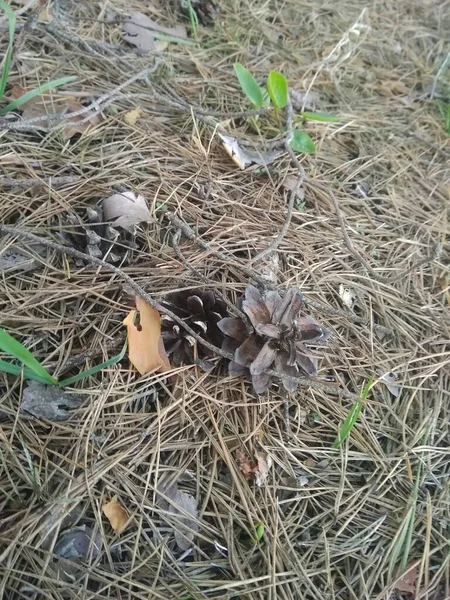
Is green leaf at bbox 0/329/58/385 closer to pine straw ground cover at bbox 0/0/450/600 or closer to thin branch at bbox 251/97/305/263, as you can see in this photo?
pine straw ground cover at bbox 0/0/450/600

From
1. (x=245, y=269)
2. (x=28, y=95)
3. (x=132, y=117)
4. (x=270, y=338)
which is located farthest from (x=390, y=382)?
(x=28, y=95)

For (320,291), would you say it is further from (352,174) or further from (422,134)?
(422,134)

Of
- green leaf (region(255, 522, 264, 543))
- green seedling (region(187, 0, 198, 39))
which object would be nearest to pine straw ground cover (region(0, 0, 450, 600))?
green leaf (region(255, 522, 264, 543))

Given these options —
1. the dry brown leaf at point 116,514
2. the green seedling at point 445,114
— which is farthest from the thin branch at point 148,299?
the green seedling at point 445,114

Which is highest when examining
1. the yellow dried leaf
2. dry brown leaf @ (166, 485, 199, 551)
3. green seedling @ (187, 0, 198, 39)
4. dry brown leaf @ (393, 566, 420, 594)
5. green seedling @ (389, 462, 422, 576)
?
green seedling @ (187, 0, 198, 39)

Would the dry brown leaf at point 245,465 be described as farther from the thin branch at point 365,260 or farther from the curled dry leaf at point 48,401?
the thin branch at point 365,260

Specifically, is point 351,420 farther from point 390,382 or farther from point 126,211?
point 126,211
